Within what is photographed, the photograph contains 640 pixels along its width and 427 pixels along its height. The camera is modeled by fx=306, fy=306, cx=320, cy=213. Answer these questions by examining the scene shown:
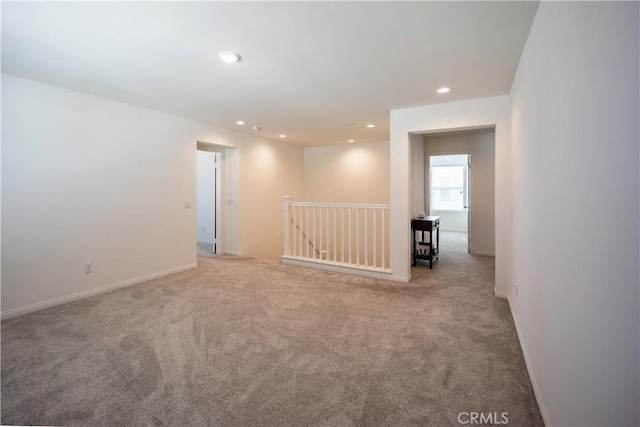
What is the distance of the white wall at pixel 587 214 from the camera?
0.82 meters

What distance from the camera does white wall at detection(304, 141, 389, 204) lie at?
6.84m

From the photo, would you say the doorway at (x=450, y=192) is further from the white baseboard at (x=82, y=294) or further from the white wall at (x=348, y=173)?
the white baseboard at (x=82, y=294)

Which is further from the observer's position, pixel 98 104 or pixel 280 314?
pixel 98 104

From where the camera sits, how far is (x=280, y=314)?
3035 millimetres

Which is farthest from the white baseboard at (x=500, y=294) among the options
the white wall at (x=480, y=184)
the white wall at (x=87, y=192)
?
the white wall at (x=87, y=192)

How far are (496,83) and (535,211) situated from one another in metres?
1.83

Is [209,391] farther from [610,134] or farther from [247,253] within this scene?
→ [247,253]

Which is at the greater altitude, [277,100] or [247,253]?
[277,100]

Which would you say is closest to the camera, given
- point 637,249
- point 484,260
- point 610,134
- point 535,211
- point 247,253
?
point 637,249

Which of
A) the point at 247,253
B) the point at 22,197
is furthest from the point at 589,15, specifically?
the point at 247,253

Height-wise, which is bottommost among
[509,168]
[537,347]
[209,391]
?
[209,391]

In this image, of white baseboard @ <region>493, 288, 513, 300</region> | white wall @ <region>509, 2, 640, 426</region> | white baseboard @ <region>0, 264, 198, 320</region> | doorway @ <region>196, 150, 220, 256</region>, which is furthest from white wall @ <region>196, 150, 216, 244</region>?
white wall @ <region>509, 2, 640, 426</region>

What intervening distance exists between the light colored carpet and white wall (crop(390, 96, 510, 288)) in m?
0.54

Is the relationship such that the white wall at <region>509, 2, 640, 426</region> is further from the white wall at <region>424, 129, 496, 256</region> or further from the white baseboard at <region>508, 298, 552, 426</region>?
the white wall at <region>424, 129, 496, 256</region>
